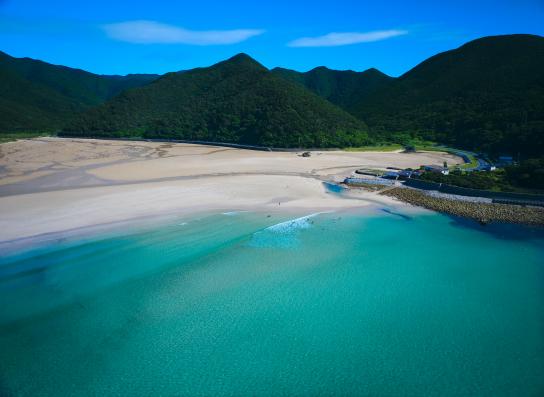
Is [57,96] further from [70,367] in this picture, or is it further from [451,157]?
[70,367]

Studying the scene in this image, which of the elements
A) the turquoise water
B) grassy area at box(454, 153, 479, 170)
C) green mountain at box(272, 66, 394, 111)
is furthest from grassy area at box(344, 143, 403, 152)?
green mountain at box(272, 66, 394, 111)

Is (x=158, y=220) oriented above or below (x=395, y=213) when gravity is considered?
below

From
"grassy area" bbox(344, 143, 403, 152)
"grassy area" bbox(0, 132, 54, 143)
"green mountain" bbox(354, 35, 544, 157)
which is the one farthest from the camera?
"grassy area" bbox(0, 132, 54, 143)

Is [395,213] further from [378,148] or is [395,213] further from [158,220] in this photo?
[378,148]

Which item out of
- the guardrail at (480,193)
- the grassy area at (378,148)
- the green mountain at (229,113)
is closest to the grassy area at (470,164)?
the guardrail at (480,193)

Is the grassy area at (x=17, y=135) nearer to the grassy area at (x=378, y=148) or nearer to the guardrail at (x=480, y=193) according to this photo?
the grassy area at (x=378, y=148)

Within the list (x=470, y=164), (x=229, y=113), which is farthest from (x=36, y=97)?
(x=470, y=164)

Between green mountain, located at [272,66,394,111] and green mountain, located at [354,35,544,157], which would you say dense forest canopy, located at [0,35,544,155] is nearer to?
green mountain, located at [354,35,544,157]
